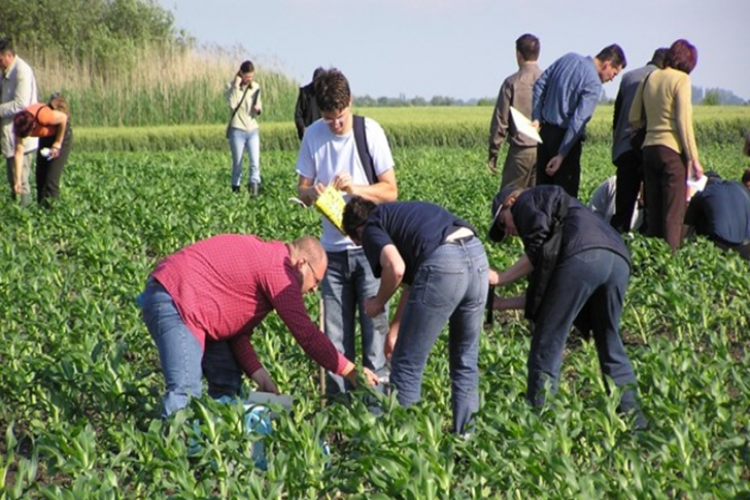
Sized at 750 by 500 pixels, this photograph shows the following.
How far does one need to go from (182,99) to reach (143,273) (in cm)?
2520

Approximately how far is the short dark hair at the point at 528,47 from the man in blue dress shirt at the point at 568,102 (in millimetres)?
525

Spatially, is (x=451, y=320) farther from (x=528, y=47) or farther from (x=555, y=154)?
(x=528, y=47)

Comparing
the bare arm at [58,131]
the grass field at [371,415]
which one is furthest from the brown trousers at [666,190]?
the bare arm at [58,131]

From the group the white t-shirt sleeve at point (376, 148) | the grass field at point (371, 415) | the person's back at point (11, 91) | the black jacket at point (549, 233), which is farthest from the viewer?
the person's back at point (11, 91)

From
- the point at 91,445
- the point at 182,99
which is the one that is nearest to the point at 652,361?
the point at 91,445

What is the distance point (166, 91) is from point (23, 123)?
2186cm

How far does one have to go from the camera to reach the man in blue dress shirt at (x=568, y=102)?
34.1ft

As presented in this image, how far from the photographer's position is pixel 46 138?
13.1 m

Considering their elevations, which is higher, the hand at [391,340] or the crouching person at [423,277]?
the crouching person at [423,277]

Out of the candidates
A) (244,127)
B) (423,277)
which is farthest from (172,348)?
(244,127)

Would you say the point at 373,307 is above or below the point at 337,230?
below

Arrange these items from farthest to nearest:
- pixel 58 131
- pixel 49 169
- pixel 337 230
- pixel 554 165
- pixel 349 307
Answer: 1. pixel 49 169
2. pixel 58 131
3. pixel 554 165
4. pixel 349 307
5. pixel 337 230

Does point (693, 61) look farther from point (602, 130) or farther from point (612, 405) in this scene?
point (602, 130)

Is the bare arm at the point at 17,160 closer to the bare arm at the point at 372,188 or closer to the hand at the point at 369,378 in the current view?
the bare arm at the point at 372,188
